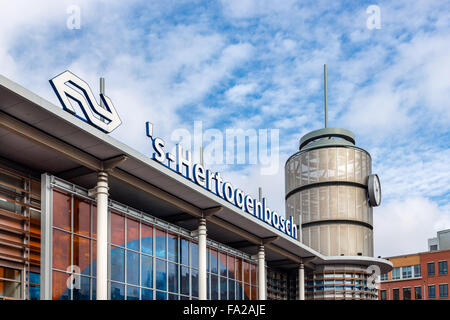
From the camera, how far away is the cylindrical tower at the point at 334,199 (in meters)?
64.8

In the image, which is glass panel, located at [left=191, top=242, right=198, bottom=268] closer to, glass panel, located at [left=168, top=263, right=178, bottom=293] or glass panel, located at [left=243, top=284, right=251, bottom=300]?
glass panel, located at [left=168, top=263, right=178, bottom=293]

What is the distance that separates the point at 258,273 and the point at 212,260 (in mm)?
7990

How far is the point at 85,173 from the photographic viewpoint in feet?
98.6

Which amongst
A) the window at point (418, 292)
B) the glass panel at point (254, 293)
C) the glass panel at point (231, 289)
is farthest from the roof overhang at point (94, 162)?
the window at point (418, 292)

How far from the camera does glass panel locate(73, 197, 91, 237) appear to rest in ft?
99.2

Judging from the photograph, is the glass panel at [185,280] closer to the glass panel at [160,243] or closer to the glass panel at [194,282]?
the glass panel at [194,282]

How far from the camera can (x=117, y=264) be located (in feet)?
108

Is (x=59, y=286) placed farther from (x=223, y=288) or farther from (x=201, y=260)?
(x=223, y=288)

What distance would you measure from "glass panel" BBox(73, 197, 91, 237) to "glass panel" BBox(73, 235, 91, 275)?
15.5 inches

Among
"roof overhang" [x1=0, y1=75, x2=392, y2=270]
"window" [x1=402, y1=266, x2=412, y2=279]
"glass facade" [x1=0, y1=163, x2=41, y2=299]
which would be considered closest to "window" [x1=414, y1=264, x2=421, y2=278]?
"window" [x1=402, y1=266, x2=412, y2=279]

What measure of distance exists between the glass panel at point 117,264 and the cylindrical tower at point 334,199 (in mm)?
34524
